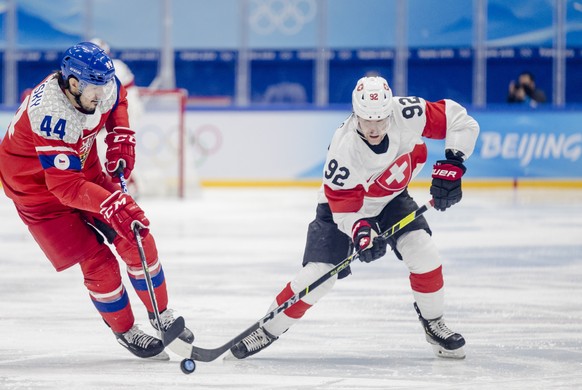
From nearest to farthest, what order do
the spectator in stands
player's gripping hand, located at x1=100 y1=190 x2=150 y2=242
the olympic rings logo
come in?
player's gripping hand, located at x1=100 y1=190 x2=150 y2=242
the spectator in stands
the olympic rings logo

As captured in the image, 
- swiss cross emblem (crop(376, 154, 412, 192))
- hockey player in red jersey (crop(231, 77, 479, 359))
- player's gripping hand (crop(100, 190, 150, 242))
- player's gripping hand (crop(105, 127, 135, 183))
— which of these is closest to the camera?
player's gripping hand (crop(100, 190, 150, 242))

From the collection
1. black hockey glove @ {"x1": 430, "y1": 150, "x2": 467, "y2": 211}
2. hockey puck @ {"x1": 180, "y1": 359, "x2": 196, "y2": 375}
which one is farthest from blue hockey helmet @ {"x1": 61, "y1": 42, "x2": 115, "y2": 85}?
black hockey glove @ {"x1": 430, "y1": 150, "x2": 467, "y2": 211}

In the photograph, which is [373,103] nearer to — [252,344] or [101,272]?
[252,344]

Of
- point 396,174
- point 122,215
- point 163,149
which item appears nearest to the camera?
point 122,215

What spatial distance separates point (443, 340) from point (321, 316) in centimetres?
86

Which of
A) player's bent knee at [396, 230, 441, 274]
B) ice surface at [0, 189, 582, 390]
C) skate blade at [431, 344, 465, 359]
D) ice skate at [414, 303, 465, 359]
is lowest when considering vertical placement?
ice surface at [0, 189, 582, 390]

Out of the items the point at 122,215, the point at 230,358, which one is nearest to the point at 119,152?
the point at 122,215

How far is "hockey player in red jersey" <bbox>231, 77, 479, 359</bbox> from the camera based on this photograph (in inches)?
144

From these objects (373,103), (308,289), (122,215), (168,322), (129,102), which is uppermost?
(373,103)

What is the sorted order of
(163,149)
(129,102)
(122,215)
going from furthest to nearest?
(163,149), (129,102), (122,215)

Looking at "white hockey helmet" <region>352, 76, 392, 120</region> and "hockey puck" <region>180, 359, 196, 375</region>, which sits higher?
"white hockey helmet" <region>352, 76, 392, 120</region>

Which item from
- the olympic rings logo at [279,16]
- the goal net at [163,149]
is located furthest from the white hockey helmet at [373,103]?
the olympic rings logo at [279,16]

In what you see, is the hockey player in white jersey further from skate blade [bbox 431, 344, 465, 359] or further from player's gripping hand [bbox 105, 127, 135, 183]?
skate blade [bbox 431, 344, 465, 359]

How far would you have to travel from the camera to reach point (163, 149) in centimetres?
1044
